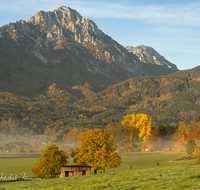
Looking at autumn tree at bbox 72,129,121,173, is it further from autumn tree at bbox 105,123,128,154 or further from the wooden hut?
autumn tree at bbox 105,123,128,154

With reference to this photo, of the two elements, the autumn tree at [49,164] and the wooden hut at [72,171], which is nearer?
the wooden hut at [72,171]

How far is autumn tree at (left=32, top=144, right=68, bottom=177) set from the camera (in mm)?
70375

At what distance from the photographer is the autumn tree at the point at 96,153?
71375mm

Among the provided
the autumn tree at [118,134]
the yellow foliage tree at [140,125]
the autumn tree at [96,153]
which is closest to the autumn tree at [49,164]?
the autumn tree at [96,153]

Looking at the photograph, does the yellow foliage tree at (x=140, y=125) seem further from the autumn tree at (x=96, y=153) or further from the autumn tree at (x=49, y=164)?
the autumn tree at (x=49, y=164)

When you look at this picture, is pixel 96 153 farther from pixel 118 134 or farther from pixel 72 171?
pixel 118 134

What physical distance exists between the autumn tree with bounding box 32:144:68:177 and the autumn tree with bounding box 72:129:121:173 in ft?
16.5

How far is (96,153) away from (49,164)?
43.4 ft

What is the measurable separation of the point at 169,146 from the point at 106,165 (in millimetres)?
130432

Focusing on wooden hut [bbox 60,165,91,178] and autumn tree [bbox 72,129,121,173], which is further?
autumn tree [bbox 72,129,121,173]

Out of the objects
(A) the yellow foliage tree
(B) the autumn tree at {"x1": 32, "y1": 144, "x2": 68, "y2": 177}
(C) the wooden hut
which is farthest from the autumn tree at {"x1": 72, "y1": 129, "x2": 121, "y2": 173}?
(A) the yellow foliage tree

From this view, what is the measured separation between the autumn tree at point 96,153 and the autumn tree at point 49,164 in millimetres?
5029

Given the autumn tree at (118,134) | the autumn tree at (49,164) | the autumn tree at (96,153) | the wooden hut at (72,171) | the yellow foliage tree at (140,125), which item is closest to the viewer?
the wooden hut at (72,171)

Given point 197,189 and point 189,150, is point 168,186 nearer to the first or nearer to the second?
point 197,189
